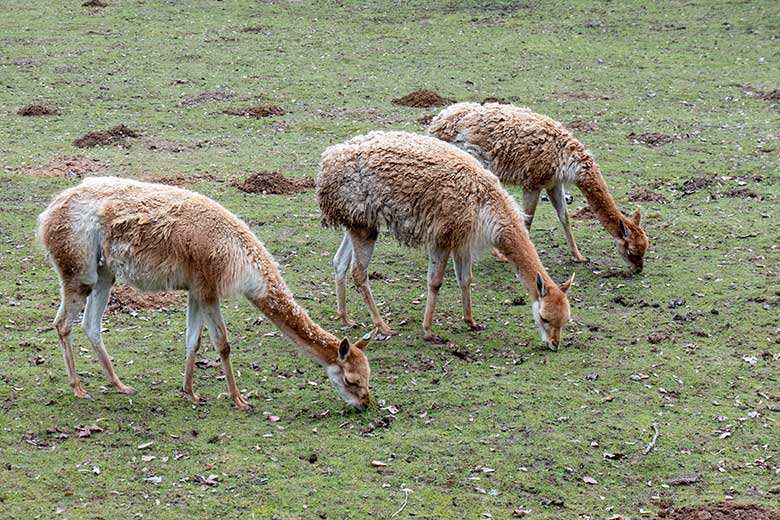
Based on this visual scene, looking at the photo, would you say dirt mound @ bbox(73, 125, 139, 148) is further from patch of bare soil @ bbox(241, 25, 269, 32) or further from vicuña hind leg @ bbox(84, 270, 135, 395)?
patch of bare soil @ bbox(241, 25, 269, 32)

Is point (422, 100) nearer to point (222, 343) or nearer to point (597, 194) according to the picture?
point (597, 194)

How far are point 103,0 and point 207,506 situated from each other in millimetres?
20626

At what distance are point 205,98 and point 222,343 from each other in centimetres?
1034

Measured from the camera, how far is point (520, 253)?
947 centimetres

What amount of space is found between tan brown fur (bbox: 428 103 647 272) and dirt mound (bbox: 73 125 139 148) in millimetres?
5820

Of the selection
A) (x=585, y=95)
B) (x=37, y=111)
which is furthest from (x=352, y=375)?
(x=585, y=95)

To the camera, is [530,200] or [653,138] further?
[653,138]

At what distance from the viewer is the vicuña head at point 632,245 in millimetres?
11125

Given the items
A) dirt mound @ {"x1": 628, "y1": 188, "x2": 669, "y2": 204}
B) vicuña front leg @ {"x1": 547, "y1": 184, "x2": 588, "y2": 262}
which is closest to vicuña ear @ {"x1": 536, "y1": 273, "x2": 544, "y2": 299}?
vicuña front leg @ {"x1": 547, "y1": 184, "x2": 588, "y2": 262}

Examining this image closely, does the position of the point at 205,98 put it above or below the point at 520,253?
below

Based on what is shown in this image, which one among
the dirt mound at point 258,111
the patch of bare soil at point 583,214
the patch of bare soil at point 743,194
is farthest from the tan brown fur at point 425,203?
the dirt mound at point 258,111

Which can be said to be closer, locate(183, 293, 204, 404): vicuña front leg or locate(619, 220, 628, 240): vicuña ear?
locate(183, 293, 204, 404): vicuña front leg

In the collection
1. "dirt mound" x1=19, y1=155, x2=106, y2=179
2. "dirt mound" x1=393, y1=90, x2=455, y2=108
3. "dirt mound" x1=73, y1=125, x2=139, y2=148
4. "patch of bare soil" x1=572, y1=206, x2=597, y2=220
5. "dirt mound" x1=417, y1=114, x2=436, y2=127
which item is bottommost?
"patch of bare soil" x1=572, y1=206, x2=597, y2=220

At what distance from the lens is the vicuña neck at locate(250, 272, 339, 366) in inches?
313
